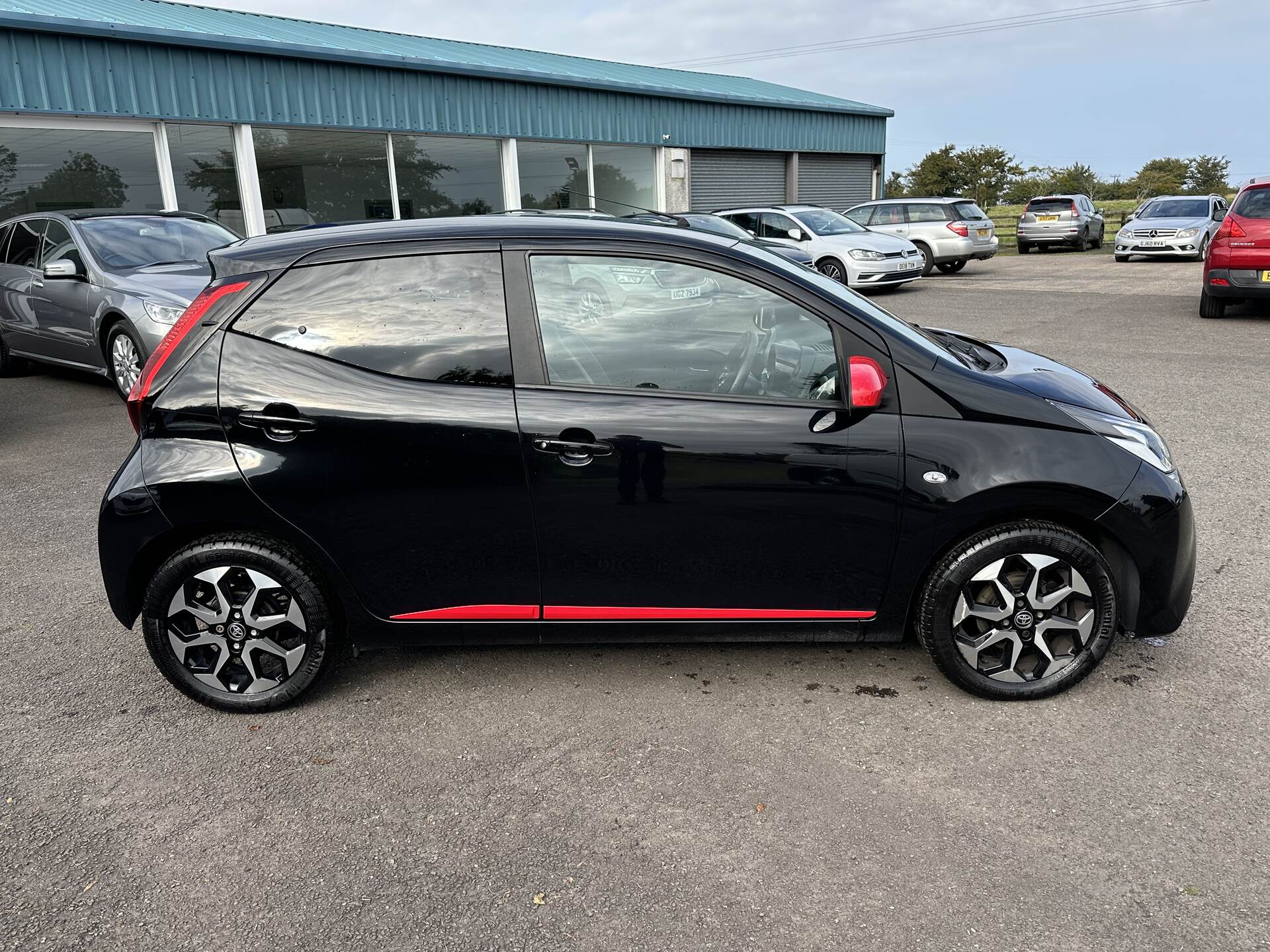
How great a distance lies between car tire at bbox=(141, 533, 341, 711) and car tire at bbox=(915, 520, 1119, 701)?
214 cm

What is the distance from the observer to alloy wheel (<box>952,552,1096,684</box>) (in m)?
3.25

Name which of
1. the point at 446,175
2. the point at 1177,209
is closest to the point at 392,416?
the point at 446,175

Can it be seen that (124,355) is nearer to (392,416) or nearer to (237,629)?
(237,629)

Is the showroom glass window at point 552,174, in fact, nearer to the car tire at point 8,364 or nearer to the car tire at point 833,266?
the car tire at point 833,266

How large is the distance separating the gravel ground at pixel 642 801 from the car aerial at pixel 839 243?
44.2 feet

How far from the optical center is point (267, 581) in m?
3.33

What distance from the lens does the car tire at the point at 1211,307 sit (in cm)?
1266

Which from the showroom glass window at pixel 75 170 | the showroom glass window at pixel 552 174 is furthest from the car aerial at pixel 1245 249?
the showroom glass window at pixel 75 170

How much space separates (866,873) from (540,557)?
142cm

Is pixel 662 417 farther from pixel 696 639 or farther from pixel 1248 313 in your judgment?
pixel 1248 313

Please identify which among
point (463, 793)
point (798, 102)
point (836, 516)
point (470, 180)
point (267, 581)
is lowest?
point (463, 793)

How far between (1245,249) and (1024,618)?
10.4m

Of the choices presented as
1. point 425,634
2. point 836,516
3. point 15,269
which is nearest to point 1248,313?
point 836,516

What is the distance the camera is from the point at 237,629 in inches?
132
